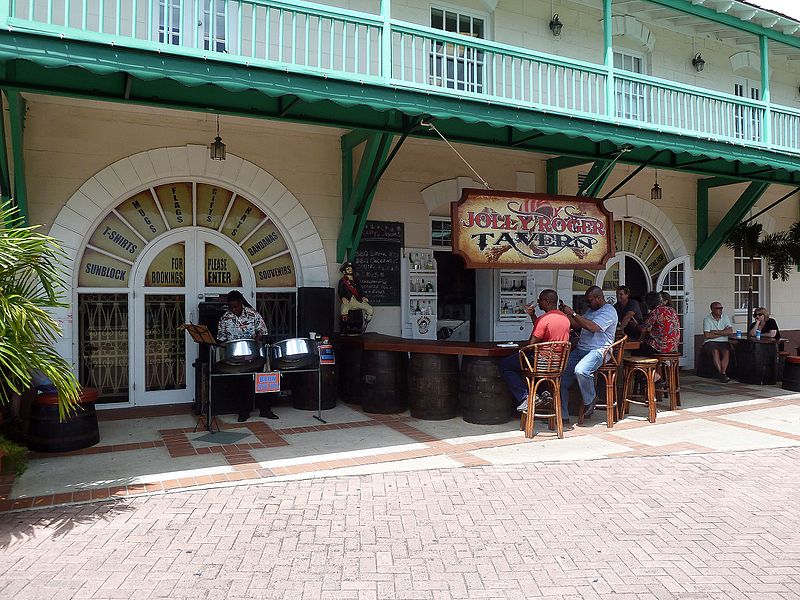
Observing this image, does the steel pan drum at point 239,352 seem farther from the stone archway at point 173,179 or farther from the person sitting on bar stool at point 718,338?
the person sitting on bar stool at point 718,338

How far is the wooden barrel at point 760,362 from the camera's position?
10703 mm

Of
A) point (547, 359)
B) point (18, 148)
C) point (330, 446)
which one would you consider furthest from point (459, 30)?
point (330, 446)

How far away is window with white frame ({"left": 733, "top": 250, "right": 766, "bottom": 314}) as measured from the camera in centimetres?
1323

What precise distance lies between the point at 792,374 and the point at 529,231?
17.7 feet

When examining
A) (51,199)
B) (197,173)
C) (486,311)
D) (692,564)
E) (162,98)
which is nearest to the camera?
(692,564)

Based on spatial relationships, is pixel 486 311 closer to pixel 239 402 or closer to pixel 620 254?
pixel 620 254

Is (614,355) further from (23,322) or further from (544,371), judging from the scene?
(23,322)

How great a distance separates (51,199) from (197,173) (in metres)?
1.75

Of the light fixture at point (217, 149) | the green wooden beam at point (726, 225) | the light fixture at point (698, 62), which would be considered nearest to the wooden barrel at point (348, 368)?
the light fixture at point (217, 149)

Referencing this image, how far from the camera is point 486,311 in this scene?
1043cm

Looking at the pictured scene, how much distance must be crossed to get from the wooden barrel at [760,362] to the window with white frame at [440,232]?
18.6ft

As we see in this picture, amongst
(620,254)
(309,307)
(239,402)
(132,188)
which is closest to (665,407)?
(620,254)

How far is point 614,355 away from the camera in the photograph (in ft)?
24.7

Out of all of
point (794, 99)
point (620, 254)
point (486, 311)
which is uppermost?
point (794, 99)
